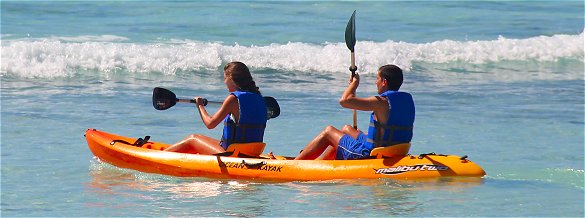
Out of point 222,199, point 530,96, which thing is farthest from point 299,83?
point 222,199

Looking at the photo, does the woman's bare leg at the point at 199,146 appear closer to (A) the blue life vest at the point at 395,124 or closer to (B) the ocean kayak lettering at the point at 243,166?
(B) the ocean kayak lettering at the point at 243,166

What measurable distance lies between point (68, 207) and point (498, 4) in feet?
63.6

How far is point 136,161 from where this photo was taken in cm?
1006

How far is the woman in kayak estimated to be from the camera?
951 centimetres

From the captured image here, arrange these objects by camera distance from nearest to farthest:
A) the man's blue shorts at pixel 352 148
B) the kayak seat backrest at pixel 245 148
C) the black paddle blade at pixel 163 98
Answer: the man's blue shorts at pixel 352 148 → the kayak seat backrest at pixel 245 148 → the black paddle blade at pixel 163 98

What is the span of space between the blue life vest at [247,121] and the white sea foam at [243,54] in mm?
7271

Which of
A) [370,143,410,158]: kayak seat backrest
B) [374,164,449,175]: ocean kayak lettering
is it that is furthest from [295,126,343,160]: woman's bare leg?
[374,164,449,175]: ocean kayak lettering

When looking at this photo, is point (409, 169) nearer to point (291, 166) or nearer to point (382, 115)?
point (382, 115)

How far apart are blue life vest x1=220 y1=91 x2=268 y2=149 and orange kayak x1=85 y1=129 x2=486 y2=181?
19 centimetres

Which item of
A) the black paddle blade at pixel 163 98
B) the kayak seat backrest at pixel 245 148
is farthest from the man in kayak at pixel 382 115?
the black paddle blade at pixel 163 98

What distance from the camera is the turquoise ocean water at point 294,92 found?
866 centimetres

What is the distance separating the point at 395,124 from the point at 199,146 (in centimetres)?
174

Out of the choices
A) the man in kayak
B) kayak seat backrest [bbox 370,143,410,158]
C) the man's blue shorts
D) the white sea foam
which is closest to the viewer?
the man in kayak

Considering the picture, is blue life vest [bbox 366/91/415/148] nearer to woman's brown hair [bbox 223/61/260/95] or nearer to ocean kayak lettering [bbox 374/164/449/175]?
ocean kayak lettering [bbox 374/164/449/175]
